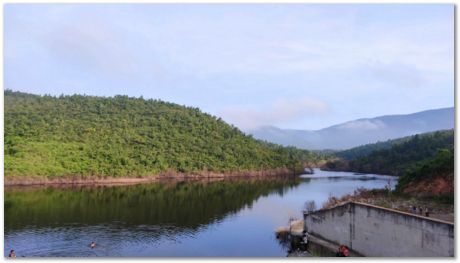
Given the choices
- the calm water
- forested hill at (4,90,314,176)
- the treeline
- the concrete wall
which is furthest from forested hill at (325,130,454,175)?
the concrete wall

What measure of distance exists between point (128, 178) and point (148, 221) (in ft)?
101

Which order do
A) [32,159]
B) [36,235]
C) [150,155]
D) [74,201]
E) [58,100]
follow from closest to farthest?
1. [36,235]
2. [74,201]
3. [32,159]
4. [150,155]
5. [58,100]

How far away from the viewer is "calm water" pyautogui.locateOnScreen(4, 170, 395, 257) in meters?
20.8

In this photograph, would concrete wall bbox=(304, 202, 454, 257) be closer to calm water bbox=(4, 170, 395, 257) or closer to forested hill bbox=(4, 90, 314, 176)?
calm water bbox=(4, 170, 395, 257)

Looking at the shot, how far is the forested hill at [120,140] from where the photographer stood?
53.8m

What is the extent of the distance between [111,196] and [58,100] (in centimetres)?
4468

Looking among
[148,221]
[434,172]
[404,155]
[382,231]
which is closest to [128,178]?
[148,221]

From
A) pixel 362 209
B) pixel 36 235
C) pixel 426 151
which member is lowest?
pixel 36 235

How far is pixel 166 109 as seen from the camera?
276ft

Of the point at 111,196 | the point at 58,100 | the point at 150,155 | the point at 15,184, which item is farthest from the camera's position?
the point at 58,100

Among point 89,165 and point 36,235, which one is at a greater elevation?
point 89,165

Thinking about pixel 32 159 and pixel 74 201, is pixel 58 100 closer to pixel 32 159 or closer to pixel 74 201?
pixel 32 159

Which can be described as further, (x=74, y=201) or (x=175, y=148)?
Answer: (x=175, y=148)

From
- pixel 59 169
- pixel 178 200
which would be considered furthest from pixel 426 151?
pixel 59 169
